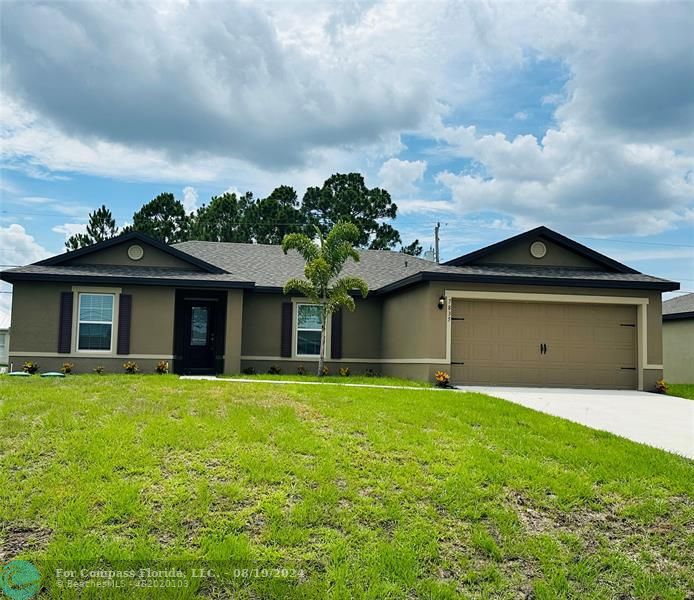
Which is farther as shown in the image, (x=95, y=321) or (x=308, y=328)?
(x=308, y=328)

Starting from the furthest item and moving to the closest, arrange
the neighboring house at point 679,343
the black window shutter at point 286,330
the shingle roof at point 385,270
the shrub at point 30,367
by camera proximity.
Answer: the neighboring house at point 679,343
the black window shutter at point 286,330
the shrub at point 30,367
the shingle roof at point 385,270

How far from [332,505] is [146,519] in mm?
1665

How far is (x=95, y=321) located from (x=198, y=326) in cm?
307

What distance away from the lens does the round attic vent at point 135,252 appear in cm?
1614

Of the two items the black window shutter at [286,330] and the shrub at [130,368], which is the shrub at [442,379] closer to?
the black window shutter at [286,330]

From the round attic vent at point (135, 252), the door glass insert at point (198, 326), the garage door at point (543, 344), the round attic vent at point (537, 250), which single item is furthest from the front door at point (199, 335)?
the round attic vent at point (537, 250)

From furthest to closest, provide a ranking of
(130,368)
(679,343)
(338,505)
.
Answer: (679,343) < (130,368) < (338,505)

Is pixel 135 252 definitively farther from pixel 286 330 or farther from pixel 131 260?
pixel 286 330

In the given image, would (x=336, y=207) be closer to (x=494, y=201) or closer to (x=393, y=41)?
(x=494, y=201)

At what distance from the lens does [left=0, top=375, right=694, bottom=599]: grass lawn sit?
474 centimetres

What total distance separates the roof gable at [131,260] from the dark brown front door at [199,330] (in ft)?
4.06

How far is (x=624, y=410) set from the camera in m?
10.7

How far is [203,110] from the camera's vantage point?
13789 millimetres

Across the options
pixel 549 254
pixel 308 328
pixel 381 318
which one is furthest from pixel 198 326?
pixel 549 254
